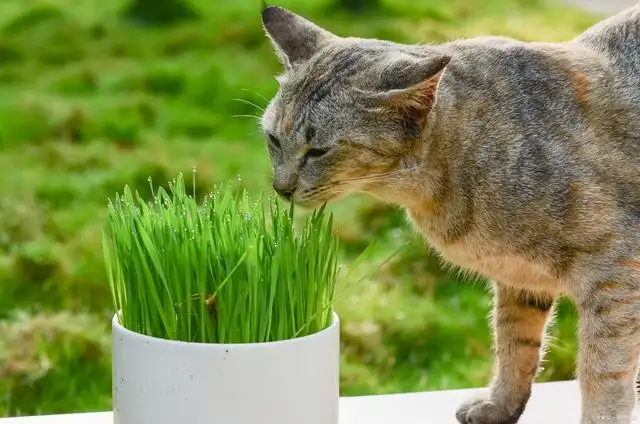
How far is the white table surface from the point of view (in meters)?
1.18

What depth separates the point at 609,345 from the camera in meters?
0.98

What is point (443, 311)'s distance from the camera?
1874 mm

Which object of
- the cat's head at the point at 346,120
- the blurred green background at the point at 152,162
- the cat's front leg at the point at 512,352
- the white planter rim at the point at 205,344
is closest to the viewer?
the white planter rim at the point at 205,344

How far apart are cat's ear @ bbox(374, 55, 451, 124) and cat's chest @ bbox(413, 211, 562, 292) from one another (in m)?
0.14

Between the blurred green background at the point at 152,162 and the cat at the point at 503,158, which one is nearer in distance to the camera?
the cat at the point at 503,158

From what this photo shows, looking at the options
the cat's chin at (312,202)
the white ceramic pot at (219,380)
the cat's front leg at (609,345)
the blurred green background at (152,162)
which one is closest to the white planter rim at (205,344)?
the white ceramic pot at (219,380)

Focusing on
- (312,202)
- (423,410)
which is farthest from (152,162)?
(312,202)

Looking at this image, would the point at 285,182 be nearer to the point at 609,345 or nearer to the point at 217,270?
the point at 217,270

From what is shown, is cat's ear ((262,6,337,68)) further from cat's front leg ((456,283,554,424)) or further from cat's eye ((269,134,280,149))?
cat's front leg ((456,283,554,424))

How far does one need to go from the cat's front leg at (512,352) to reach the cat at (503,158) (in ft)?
0.34

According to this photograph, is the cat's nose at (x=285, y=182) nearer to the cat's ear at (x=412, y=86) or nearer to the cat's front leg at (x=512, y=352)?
the cat's ear at (x=412, y=86)

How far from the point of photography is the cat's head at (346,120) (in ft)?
3.12

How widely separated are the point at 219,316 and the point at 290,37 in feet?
1.07

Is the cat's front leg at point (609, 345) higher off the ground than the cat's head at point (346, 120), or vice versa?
the cat's head at point (346, 120)
